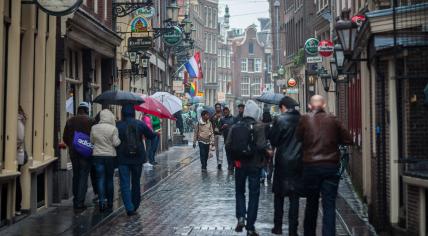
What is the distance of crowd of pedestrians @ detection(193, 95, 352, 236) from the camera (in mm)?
8992

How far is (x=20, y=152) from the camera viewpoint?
1188 cm

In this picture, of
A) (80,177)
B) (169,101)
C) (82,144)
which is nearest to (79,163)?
(80,177)

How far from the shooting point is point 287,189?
10.0 meters

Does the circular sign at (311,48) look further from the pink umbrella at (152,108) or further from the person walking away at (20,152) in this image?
the person walking away at (20,152)

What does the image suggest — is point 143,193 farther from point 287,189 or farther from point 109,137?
point 287,189

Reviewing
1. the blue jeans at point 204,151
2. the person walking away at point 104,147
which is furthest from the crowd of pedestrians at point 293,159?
the blue jeans at point 204,151

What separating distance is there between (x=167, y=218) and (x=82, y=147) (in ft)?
6.97

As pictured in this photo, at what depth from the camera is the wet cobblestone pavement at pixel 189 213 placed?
10.9 m

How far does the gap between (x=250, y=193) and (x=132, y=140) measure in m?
2.80

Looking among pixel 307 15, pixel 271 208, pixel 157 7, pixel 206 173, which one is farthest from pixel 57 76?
pixel 307 15

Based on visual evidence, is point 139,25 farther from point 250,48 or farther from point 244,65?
point 250,48

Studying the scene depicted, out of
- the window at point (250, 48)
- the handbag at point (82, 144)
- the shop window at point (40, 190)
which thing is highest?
the window at point (250, 48)

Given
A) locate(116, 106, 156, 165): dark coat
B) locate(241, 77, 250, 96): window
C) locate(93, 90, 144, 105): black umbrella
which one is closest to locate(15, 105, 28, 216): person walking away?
locate(116, 106, 156, 165): dark coat

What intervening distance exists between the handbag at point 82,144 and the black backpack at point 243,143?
11.5ft
